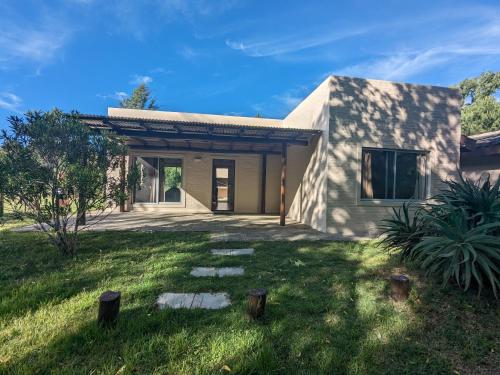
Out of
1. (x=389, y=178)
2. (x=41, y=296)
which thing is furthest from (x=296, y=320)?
(x=389, y=178)

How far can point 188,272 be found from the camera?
4.06m

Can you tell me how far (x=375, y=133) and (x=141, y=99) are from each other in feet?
122

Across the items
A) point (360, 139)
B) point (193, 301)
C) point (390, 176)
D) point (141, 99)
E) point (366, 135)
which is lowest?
point (193, 301)

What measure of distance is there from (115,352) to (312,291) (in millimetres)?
2300

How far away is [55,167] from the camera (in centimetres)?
451

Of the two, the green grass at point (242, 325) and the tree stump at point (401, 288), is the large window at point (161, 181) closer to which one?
the green grass at point (242, 325)


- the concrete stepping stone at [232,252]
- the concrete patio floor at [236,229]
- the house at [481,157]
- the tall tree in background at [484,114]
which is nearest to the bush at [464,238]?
the concrete stepping stone at [232,252]

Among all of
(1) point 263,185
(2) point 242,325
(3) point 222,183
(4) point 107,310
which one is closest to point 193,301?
(2) point 242,325

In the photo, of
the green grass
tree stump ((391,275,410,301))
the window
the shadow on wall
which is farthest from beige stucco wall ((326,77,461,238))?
tree stump ((391,275,410,301))

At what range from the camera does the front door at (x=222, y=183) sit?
1223 cm

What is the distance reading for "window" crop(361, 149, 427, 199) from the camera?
313 inches

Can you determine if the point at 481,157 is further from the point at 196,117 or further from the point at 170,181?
the point at 170,181

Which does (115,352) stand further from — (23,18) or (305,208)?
(23,18)

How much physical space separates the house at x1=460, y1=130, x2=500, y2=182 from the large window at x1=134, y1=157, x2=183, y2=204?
10.7 metres
